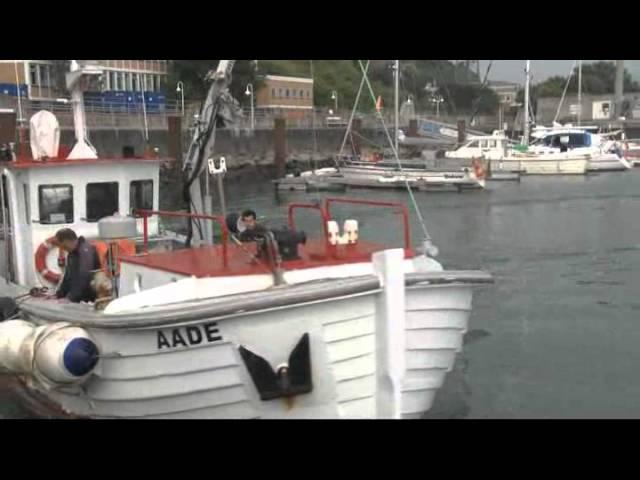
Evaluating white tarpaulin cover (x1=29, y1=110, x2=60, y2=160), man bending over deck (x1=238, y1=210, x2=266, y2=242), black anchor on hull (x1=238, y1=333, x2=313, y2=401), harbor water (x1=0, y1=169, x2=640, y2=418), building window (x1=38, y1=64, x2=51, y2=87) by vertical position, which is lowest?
harbor water (x1=0, y1=169, x2=640, y2=418)

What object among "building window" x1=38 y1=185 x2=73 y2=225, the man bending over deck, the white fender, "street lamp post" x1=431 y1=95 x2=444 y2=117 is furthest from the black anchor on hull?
"street lamp post" x1=431 y1=95 x2=444 y2=117

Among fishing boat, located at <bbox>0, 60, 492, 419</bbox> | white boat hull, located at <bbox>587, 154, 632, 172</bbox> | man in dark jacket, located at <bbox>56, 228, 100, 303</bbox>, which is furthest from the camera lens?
white boat hull, located at <bbox>587, 154, 632, 172</bbox>

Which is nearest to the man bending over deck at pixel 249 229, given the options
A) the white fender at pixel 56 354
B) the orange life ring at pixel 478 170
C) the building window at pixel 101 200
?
the white fender at pixel 56 354

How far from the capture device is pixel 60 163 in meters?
10.3

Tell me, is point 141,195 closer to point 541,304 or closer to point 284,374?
point 284,374

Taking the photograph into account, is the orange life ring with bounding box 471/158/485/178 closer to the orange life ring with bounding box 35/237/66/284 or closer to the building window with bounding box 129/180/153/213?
the building window with bounding box 129/180/153/213

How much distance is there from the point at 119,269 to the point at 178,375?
81.3 inches

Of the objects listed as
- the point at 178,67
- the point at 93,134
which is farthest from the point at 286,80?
the point at 93,134

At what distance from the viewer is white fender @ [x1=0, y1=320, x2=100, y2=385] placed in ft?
23.6

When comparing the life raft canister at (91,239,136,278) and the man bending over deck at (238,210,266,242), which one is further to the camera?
the life raft canister at (91,239,136,278)

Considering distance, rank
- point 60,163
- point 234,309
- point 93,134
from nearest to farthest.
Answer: point 234,309 → point 60,163 → point 93,134

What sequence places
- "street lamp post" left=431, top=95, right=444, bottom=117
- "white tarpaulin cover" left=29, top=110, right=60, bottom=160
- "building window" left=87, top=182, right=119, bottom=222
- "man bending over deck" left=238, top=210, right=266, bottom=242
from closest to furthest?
1. "man bending over deck" left=238, top=210, right=266, bottom=242
2. "building window" left=87, top=182, right=119, bottom=222
3. "white tarpaulin cover" left=29, top=110, right=60, bottom=160
4. "street lamp post" left=431, top=95, right=444, bottom=117

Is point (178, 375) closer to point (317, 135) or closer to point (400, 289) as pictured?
point (400, 289)

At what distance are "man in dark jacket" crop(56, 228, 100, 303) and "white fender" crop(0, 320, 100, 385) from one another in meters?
0.74
